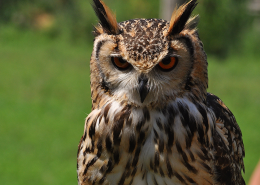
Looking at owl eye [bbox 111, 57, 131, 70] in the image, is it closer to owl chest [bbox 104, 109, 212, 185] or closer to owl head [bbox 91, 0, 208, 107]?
owl head [bbox 91, 0, 208, 107]

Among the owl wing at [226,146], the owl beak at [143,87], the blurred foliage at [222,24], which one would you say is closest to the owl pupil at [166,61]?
the owl beak at [143,87]

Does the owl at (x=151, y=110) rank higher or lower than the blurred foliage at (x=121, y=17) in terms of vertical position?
lower

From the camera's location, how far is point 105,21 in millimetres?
1832

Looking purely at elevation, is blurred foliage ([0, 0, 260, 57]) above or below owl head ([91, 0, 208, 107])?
above

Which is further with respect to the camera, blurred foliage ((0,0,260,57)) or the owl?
blurred foliage ((0,0,260,57))

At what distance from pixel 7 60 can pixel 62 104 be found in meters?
3.12

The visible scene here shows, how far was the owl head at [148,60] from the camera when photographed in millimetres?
1678

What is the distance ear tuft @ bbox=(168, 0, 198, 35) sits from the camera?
69.0 inches

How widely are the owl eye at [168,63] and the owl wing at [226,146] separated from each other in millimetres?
421

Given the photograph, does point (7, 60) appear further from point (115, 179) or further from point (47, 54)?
point (115, 179)

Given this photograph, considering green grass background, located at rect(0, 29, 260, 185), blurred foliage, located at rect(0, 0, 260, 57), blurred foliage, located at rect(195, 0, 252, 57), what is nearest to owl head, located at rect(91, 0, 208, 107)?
green grass background, located at rect(0, 29, 260, 185)

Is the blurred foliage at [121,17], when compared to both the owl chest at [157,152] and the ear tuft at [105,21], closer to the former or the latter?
the ear tuft at [105,21]

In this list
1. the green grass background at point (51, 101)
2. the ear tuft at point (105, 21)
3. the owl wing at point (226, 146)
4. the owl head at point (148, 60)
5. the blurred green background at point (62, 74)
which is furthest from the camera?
the blurred green background at point (62, 74)

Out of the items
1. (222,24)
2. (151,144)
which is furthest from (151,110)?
(222,24)
